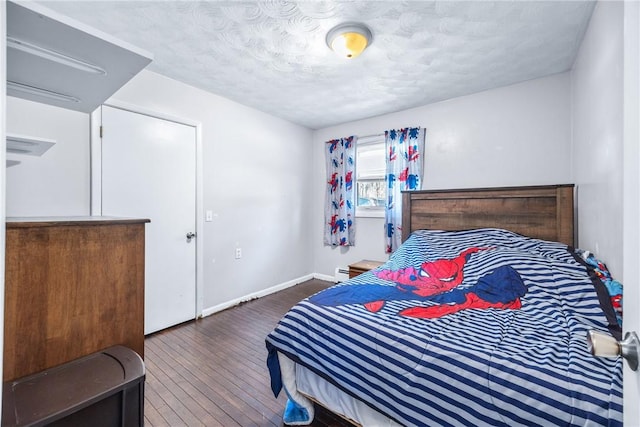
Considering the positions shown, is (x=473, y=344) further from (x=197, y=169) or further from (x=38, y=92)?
(x=197, y=169)

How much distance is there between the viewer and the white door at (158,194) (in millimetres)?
2309

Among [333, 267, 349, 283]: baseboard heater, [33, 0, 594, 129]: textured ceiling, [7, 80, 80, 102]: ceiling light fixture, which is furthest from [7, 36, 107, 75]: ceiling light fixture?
[333, 267, 349, 283]: baseboard heater

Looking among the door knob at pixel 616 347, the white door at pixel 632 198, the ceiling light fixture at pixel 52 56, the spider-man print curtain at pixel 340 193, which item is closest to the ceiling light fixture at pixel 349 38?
the ceiling light fixture at pixel 52 56

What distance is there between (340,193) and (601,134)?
106 inches

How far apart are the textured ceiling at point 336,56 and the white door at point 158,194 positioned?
1.95ft

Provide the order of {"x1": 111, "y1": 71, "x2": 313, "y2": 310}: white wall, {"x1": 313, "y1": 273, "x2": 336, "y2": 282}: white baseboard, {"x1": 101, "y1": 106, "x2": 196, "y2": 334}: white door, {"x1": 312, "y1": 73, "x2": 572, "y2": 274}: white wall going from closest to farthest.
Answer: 1. {"x1": 101, "y1": 106, "x2": 196, "y2": 334}: white door
2. {"x1": 312, "y1": 73, "x2": 572, "y2": 274}: white wall
3. {"x1": 111, "y1": 71, "x2": 313, "y2": 310}: white wall
4. {"x1": 313, "y1": 273, "x2": 336, "y2": 282}: white baseboard

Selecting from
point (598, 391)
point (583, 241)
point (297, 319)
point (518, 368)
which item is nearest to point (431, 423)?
point (518, 368)

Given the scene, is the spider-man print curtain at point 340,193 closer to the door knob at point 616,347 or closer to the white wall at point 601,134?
the white wall at point 601,134

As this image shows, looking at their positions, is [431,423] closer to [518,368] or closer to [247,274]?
[518,368]

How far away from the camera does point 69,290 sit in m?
0.91

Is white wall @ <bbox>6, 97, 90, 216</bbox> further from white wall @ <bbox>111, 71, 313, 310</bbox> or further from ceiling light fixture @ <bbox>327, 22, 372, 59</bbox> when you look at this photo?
ceiling light fixture @ <bbox>327, 22, 372, 59</bbox>

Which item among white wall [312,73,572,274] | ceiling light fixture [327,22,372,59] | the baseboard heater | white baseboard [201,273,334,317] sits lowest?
white baseboard [201,273,334,317]

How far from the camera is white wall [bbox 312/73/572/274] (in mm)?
2543

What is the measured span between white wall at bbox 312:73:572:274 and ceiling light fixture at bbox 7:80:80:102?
316 centimetres
